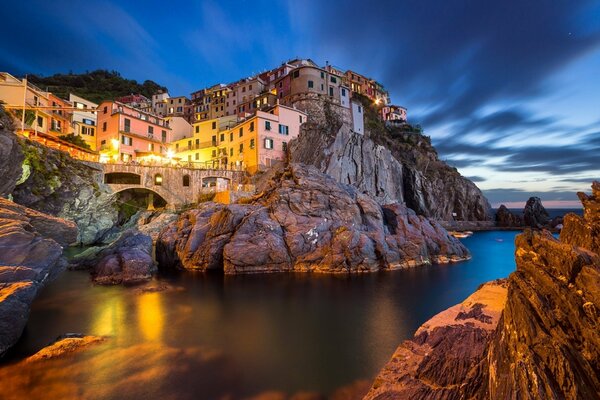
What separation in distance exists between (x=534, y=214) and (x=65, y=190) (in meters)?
99.5

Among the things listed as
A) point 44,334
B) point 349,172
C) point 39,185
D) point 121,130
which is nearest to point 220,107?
point 121,130

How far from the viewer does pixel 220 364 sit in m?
11.2

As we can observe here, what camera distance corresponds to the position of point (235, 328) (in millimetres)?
15023

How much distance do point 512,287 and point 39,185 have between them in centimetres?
4477

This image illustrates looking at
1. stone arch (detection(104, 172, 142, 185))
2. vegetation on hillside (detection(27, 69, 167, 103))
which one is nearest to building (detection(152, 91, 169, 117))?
vegetation on hillside (detection(27, 69, 167, 103))

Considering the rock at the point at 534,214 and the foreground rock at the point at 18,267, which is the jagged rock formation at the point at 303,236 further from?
the rock at the point at 534,214

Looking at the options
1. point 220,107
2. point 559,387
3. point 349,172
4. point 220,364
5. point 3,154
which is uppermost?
point 220,107

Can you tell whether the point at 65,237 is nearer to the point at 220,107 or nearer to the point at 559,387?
the point at 559,387

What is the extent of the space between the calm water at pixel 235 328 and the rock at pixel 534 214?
2804 inches

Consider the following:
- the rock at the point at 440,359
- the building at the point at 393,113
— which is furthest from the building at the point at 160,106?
the rock at the point at 440,359

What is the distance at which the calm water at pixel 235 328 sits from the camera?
1016 centimetres

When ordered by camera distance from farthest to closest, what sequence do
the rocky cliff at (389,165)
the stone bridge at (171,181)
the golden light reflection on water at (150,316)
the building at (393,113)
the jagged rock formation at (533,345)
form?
the building at (393,113) < the rocky cliff at (389,165) < the stone bridge at (171,181) < the golden light reflection on water at (150,316) < the jagged rock formation at (533,345)

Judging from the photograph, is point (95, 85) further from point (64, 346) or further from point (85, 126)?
point (64, 346)

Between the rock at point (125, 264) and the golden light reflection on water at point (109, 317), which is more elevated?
the rock at point (125, 264)
